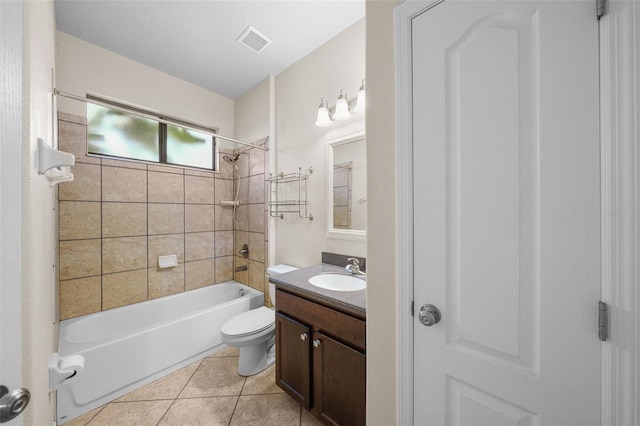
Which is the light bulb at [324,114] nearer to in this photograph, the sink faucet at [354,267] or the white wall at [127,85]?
the sink faucet at [354,267]

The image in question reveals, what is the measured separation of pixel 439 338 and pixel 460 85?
0.86 m

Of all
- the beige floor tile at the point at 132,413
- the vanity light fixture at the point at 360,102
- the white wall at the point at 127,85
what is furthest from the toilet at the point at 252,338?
the white wall at the point at 127,85

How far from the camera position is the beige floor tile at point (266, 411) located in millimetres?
1458

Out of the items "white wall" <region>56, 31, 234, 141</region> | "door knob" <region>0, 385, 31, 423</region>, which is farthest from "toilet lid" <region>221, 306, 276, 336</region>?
"white wall" <region>56, 31, 234, 141</region>

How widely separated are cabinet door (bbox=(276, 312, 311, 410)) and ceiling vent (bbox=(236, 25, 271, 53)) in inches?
86.7

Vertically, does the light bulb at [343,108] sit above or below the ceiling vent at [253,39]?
below

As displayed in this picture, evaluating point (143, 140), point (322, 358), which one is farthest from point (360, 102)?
point (143, 140)

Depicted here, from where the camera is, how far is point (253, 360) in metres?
1.92

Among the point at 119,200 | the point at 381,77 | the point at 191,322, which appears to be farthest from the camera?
the point at 119,200

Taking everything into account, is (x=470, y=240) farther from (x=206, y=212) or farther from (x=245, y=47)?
(x=206, y=212)

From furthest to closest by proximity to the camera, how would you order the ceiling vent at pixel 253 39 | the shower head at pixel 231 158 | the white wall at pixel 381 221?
the shower head at pixel 231 158
the ceiling vent at pixel 253 39
the white wall at pixel 381 221

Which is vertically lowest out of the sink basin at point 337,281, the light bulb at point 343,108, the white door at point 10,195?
the sink basin at point 337,281

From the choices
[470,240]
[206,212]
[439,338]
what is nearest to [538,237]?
[470,240]

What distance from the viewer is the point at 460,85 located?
2.47 feet
